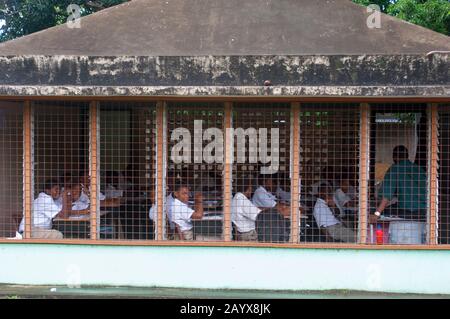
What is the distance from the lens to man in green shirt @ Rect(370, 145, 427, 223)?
24.4 ft

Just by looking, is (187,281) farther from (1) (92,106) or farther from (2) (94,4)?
(2) (94,4)

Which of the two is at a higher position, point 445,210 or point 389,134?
point 389,134

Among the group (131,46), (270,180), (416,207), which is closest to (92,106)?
(131,46)

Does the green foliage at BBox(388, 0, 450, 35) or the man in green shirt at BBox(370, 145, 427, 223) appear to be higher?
the green foliage at BBox(388, 0, 450, 35)

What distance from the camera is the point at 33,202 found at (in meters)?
7.67

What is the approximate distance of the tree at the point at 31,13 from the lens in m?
15.8

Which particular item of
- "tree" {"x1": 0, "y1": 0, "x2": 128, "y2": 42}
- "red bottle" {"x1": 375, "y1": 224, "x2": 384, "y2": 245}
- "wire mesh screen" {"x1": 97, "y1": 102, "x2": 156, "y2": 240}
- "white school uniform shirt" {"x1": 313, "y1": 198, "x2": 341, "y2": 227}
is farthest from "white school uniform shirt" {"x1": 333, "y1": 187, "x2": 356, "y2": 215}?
"tree" {"x1": 0, "y1": 0, "x2": 128, "y2": 42}

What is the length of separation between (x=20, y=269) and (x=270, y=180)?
3.31 metres

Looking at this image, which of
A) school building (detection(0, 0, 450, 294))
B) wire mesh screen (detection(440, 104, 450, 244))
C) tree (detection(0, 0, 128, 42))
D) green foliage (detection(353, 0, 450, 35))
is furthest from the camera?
tree (detection(0, 0, 128, 42))

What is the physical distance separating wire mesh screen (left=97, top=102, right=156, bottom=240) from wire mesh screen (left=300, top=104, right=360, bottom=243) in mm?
1882

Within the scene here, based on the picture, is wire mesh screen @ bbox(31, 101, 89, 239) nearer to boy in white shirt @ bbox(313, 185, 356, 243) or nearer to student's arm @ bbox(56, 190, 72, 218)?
student's arm @ bbox(56, 190, 72, 218)

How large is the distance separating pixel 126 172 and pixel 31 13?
8777mm

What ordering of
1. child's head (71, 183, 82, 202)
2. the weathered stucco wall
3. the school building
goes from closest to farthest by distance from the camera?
the weathered stucco wall < the school building < child's head (71, 183, 82, 202)
